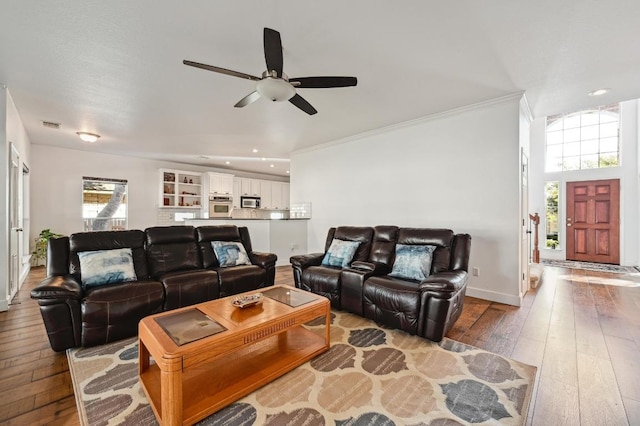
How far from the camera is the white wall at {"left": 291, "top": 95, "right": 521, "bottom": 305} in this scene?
135 inches

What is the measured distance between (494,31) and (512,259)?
99.9 inches

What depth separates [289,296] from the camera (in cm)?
240

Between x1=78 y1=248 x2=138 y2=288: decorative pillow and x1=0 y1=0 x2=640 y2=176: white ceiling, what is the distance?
178 cm

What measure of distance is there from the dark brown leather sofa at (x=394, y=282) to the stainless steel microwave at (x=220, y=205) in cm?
492

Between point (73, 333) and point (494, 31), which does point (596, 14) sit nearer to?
point (494, 31)

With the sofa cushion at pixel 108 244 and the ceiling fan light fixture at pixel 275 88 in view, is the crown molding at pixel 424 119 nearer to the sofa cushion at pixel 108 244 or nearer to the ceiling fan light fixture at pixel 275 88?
the ceiling fan light fixture at pixel 275 88

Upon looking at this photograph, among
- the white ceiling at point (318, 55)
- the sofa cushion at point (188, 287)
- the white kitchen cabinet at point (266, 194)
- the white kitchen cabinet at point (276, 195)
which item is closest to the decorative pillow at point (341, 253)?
the sofa cushion at point (188, 287)

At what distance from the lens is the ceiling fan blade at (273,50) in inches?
69.5

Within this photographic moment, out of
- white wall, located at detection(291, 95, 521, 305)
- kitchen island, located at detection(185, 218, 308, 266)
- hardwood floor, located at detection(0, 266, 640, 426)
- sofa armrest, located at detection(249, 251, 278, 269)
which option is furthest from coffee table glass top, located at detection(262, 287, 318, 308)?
kitchen island, located at detection(185, 218, 308, 266)

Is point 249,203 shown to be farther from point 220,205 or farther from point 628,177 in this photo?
point 628,177

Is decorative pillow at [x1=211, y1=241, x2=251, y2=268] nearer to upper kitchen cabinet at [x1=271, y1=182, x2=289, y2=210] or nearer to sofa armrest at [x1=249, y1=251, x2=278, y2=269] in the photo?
sofa armrest at [x1=249, y1=251, x2=278, y2=269]

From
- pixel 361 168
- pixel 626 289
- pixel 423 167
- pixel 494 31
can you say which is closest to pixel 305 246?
pixel 361 168

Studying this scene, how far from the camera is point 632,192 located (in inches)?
224

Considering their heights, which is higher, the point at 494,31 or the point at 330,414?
the point at 494,31
